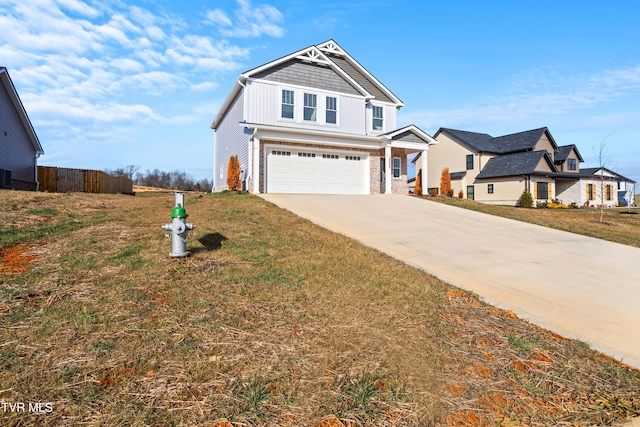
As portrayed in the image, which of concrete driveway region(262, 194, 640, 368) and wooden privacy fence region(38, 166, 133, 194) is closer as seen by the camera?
concrete driveway region(262, 194, 640, 368)

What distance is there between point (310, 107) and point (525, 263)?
14.6 metres

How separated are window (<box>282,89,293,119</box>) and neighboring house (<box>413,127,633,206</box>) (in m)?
18.0

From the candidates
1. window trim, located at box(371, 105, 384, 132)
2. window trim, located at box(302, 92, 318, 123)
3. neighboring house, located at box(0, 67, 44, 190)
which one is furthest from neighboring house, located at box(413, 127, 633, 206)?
neighboring house, located at box(0, 67, 44, 190)

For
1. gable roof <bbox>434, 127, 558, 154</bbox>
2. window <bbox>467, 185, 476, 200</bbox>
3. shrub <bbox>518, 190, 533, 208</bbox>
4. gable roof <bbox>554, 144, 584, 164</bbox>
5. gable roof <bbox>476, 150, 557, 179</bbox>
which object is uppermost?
gable roof <bbox>434, 127, 558, 154</bbox>

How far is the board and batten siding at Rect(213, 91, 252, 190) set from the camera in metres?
18.0

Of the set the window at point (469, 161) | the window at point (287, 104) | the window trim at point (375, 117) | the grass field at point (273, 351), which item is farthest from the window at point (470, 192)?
the grass field at point (273, 351)

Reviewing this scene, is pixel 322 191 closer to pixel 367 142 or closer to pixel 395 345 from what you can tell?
pixel 367 142

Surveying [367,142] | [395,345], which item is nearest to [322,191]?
[367,142]

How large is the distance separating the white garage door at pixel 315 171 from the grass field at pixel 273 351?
461 inches

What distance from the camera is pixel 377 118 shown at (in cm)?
2134

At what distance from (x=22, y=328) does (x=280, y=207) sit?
900 centimetres

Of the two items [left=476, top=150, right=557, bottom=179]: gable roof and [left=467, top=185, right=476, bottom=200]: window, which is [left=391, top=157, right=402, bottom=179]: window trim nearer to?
[left=476, top=150, right=557, bottom=179]: gable roof

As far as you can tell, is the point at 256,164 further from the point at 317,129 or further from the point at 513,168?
the point at 513,168

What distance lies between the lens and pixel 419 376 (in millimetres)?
2787
